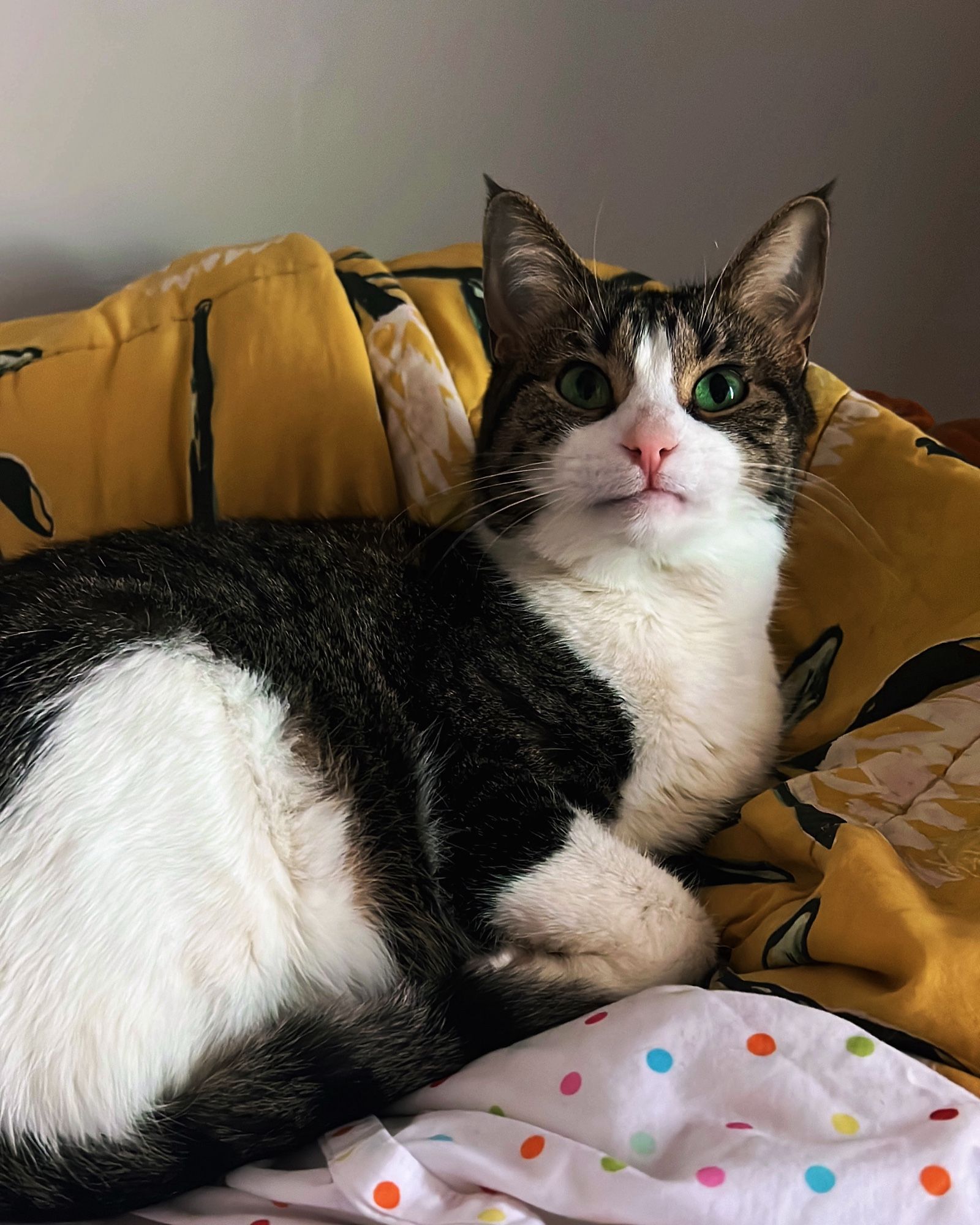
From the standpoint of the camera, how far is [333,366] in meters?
1.26

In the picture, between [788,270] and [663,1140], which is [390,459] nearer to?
[788,270]

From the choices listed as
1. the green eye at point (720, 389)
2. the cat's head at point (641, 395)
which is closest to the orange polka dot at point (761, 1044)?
the cat's head at point (641, 395)

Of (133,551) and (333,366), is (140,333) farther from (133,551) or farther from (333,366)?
(133,551)

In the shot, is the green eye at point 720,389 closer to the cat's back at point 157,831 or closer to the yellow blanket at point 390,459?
the yellow blanket at point 390,459

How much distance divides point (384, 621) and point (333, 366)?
46 centimetres

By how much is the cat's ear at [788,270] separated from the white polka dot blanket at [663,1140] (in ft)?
2.60

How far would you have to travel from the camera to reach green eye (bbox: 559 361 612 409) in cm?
102

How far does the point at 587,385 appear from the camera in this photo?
103 centimetres

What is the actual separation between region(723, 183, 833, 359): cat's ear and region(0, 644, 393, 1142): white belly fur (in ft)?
2.46

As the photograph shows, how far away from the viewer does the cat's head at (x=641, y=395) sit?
36.5 inches

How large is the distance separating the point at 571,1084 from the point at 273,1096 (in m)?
0.24

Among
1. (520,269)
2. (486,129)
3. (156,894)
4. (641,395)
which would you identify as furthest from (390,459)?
(486,129)

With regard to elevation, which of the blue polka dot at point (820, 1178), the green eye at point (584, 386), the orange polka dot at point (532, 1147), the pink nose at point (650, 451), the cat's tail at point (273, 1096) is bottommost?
the cat's tail at point (273, 1096)

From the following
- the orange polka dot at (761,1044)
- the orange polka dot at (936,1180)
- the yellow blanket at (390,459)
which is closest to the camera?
the orange polka dot at (936,1180)
